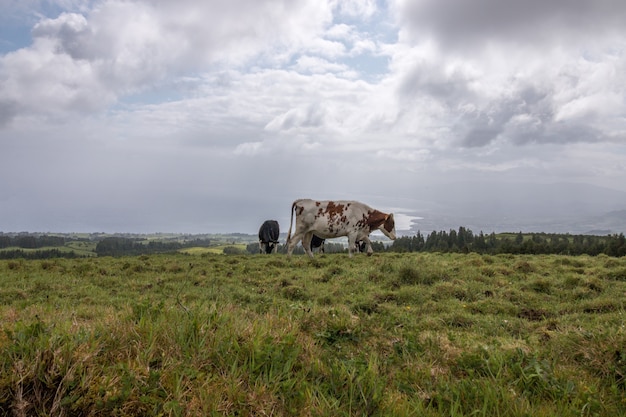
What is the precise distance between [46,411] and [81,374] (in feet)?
0.90

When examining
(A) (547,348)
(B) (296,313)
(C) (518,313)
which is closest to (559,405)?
(A) (547,348)

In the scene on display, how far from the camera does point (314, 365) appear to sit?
3.32m

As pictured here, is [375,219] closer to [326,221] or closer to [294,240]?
[326,221]

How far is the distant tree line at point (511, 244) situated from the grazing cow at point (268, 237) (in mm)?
9207

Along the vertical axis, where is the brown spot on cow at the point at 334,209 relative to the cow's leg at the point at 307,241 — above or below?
above

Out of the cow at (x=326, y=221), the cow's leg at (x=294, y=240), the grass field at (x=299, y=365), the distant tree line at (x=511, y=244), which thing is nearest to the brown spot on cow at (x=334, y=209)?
the cow at (x=326, y=221)

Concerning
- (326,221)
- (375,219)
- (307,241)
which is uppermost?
(375,219)

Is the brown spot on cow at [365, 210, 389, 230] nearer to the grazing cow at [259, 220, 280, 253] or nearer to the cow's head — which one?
the cow's head

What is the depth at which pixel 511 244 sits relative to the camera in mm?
28969

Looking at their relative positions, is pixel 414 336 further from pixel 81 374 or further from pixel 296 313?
pixel 81 374

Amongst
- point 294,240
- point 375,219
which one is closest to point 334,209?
point 375,219

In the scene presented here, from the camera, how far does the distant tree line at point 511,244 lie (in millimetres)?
24891

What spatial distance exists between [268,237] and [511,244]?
17891 millimetres

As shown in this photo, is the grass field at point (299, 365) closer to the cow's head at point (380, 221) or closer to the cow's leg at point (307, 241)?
the cow's leg at point (307, 241)
